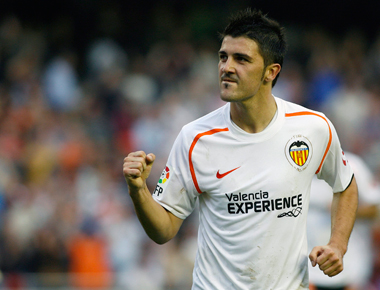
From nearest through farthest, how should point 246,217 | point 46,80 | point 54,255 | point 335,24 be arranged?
1. point 246,217
2. point 54,255
3. point 46,80
4. point 335,24

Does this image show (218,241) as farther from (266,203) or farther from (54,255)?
(54,255)

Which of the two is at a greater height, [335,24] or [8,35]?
[335,24]

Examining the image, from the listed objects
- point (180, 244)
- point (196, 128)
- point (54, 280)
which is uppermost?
point (196, 128)

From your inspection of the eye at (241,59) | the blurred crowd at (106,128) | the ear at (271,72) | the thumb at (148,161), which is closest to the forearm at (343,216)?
the ear at (271,72)

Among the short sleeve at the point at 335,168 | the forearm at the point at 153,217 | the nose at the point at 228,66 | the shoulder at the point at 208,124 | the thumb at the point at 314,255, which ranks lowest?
the thumb at the point at 314,255

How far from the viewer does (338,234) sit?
13.2 feet

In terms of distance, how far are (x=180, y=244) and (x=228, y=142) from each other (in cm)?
501

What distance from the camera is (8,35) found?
13.0 m

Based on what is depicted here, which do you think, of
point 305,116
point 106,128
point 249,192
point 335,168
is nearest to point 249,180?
Result: point 249,192

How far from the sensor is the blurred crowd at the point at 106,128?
9.02 metres

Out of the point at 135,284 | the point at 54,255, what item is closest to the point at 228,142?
the point at 135,284

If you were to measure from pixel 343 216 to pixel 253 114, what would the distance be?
37.1 inches

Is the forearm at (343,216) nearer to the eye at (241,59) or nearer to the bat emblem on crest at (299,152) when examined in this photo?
the bat emblem on crest at (299,152)

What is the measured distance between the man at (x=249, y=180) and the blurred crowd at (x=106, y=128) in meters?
3.43
